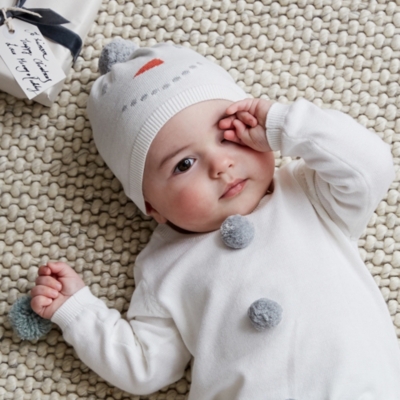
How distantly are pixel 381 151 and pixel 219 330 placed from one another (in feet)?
1.33

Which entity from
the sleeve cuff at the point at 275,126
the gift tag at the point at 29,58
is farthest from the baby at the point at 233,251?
the gift tag at the point at 29,58

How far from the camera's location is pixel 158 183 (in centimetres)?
111

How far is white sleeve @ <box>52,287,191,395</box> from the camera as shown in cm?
114

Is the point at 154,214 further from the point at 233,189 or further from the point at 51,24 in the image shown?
the point at 51,24

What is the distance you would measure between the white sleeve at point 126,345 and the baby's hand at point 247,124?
33cm

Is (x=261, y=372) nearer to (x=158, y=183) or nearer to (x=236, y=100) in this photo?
(x=158, y=183)

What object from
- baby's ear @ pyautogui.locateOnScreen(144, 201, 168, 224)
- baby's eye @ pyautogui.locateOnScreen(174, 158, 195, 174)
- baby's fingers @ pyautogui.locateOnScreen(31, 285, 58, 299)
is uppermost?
baby's eye @ pyautogui.locateOnScreen(174, 158, 195, 174)

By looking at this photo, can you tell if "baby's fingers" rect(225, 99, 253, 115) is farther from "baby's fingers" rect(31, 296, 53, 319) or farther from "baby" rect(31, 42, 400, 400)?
"baby's fingers" rect(31, 296, 53, 319)

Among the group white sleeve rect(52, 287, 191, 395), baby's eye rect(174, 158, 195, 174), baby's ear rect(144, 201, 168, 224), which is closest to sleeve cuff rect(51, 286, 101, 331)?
white sleeve rect(52, 287, 191, 395)

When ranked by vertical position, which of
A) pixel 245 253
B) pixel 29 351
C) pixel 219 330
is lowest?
pixel 29 351

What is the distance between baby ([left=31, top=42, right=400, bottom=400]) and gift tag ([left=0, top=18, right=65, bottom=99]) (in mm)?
102

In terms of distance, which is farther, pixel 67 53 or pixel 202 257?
pixel 67 53

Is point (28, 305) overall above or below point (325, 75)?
below

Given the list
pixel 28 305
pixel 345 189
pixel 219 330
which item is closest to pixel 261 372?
pixel 219 330
